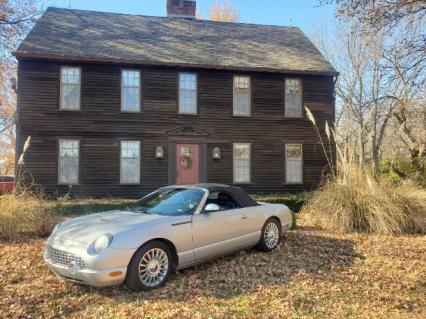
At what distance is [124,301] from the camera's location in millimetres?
5035

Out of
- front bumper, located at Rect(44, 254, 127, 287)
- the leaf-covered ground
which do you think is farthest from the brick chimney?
front bumper, located at Rect(44, 254, 127, 287)

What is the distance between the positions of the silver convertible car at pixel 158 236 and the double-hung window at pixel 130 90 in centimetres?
1047

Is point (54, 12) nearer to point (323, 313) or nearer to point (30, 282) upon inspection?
point (30, 282)

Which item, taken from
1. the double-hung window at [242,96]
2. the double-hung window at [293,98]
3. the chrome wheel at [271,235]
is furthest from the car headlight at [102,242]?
the double-hung window at [293,98]

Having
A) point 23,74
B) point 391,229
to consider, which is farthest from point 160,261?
point 23,74

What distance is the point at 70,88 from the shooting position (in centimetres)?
1645

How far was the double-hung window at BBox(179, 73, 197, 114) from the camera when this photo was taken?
1750 cm

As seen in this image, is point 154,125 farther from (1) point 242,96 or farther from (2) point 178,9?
(2) point 178,9

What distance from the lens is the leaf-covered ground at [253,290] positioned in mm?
4777

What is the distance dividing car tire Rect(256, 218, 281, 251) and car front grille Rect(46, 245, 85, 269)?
11.3ft

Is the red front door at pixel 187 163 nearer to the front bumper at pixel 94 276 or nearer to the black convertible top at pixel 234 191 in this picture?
the black convertible top at pixel 234 191

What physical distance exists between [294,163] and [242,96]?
3.88 meters

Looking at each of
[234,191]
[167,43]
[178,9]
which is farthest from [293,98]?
[234,191]

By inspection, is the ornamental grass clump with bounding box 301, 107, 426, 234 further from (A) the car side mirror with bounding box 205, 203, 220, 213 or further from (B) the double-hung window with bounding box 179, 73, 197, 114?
(B) the double-hung window with bounding box 179, 73, 197, 114
